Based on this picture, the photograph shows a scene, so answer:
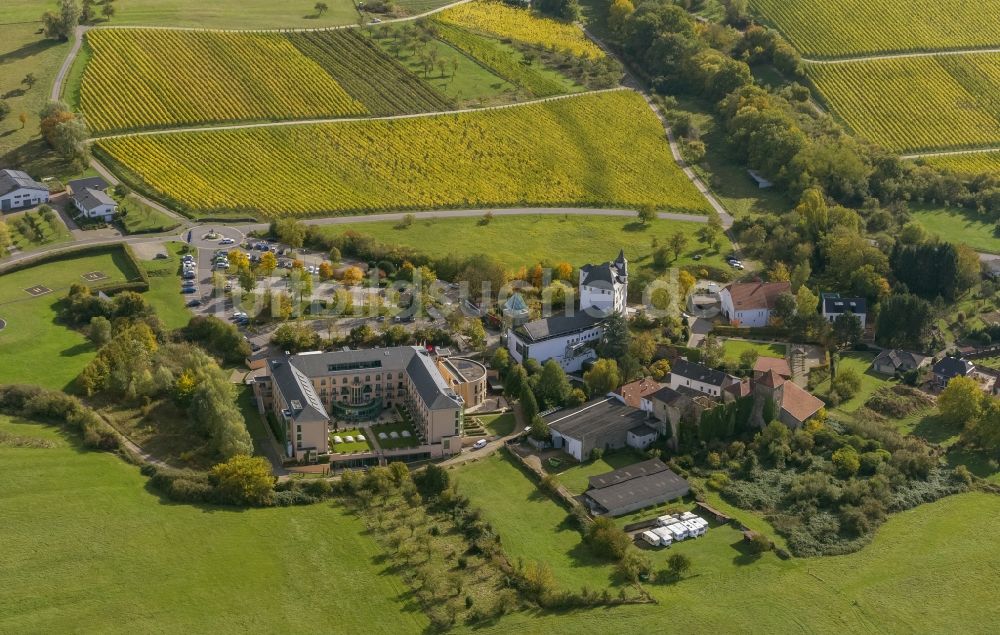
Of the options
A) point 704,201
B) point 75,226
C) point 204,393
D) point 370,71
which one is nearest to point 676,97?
point 704,201

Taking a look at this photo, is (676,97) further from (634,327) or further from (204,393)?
(204,393)

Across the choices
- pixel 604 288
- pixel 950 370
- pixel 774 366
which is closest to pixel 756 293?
pixel 774 366

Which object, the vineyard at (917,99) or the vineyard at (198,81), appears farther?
the vineyard at (917,99)

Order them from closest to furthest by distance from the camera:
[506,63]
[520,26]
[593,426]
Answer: [593,426]
[506,63]
[520,26]

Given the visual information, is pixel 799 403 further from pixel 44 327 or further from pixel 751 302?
pixel 44 327

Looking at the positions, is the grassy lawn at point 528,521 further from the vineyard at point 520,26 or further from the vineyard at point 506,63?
the vineyard at point 520,26

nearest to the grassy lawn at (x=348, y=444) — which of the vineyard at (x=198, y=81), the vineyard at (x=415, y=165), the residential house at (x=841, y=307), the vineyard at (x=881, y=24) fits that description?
the vineyard at (x=415, y=165)
